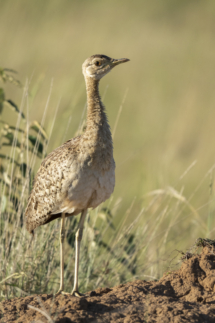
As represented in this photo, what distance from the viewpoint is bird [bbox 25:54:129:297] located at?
333 centimetres

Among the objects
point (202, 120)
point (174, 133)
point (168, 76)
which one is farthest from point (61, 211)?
point (168, 76)

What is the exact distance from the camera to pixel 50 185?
3514 millimetres

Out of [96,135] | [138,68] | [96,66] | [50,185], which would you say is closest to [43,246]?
[50,185]

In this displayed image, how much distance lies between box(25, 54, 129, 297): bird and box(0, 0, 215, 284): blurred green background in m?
3.29

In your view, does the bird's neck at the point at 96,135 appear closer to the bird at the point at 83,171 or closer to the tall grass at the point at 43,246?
the bird at the point at 83,171

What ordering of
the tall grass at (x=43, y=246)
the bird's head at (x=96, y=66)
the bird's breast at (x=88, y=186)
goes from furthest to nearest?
1. the tall grass at (x=43, y=246)
2. the bird's head at (x=96, y=66)
3. the bird's breast at (x=88, y=186)

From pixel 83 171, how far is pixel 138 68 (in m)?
7.05

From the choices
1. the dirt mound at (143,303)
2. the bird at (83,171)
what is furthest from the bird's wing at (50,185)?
the dirt mound at (143,303)

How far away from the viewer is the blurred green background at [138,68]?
7750 millimetres

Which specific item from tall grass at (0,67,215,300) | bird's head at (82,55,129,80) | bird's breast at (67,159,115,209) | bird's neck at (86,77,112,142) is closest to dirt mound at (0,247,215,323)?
bird's breast at (67,159,115,209)

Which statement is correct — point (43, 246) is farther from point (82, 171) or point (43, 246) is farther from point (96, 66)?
point (96, 66)

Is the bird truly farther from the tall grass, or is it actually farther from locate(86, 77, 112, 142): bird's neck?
the tall grass

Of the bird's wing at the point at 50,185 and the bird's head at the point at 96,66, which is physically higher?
the bird's head at the point at 96,66

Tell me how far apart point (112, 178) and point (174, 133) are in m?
5.10
